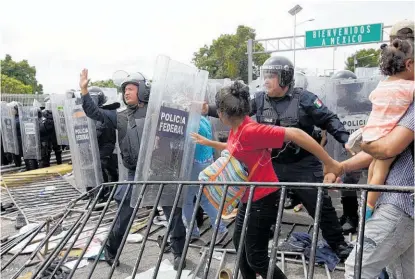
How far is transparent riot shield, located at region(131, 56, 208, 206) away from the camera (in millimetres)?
3107

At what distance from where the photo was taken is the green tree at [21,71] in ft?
137

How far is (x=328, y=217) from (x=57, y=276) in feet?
7.94

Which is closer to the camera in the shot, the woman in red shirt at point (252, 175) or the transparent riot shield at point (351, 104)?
the woman in red shirt at point (252, 175)

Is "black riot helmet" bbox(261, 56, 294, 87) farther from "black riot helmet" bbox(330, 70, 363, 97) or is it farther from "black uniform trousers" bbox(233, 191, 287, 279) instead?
"black riot helmet" bbox(330, 70, 363, 97)

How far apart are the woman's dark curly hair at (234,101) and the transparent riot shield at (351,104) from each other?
2.65 meters

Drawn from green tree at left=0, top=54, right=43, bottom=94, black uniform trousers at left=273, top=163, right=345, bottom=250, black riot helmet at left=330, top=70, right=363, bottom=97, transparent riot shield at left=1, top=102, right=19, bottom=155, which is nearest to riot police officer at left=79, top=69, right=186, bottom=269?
black uniform trousers at left=273, top=163, right=345, bottom=250

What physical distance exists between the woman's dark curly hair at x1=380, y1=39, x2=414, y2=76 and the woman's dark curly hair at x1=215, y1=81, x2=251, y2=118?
36.8 inches

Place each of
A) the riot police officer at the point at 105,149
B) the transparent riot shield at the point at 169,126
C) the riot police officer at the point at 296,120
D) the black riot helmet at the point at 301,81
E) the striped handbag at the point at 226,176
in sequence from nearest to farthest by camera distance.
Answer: the striped handbag at the point at 226,176 → the transparent riot shield at the point at 169,126 → the riot police officer at the point at 296,120 → the riot police officer at the point at 105,149 → the black riot helmet at the point at 301,81

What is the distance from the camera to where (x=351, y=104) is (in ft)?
16.1

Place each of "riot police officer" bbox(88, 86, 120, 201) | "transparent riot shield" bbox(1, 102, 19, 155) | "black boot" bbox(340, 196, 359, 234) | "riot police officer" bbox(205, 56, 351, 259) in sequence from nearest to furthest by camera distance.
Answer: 1. "riot police officer" bbox(205, 56, 351, 259)
2. "black boot" bbox(340, 196, 359, 234)
3. "riot police officer" bbox(88, 86, 120, 201)
4. "transparent riot shield" bbox(1, 102, 19, 155)

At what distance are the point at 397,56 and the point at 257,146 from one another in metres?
0.93

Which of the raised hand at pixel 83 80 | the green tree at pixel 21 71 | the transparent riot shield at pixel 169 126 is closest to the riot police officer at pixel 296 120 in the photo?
the transparent riot shield at pixel 169 126

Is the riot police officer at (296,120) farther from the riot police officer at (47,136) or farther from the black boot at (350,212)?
the riot police officer at (47,136)

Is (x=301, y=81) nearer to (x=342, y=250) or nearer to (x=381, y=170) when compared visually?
(x=342, y=250)
